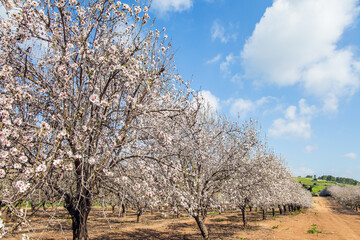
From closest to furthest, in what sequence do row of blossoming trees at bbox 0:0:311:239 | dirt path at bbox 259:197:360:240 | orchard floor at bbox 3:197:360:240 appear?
row of blossoming trees at bbox 0:0:311:239
orchard floor at bbox 3:197:360:240
dirt path at bbox 259:197:360:240

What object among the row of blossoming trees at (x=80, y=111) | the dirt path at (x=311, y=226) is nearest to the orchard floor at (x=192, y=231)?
the dirt path at (x=311, y=226)

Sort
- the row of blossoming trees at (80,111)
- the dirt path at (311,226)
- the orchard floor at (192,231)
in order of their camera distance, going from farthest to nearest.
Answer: the dirt path at (311,226)
the orchard floor at (192,231)
the row of blossoming trees at (80,111)

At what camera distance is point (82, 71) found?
6.23m

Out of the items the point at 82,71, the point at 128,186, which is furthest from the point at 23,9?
the point at 128,186

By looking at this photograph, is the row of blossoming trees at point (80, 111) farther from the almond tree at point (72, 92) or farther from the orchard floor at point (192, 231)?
the orchard floor at point (192, 231)

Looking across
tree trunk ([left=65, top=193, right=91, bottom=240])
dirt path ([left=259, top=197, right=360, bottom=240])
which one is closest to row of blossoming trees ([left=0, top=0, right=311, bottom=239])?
tree trunk ([left=65, top=193, right=91, bottom=240])

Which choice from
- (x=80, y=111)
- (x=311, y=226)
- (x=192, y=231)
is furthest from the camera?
(x=311, y=226)

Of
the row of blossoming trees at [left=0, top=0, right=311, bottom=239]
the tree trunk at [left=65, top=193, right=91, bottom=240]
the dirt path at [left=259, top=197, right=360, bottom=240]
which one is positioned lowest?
the dirt path at [left=259, top=197, right=360, bottom=240]

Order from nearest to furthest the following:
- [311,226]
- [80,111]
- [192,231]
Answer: [80,111]
[192,231]
[311,226]

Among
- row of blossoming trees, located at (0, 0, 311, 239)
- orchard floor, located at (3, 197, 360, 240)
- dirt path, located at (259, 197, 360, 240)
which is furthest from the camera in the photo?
dirt path, located at (259, 197, 360, 240)

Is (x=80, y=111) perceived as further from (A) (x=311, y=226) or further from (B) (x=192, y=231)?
(A) (x=311, y=226)

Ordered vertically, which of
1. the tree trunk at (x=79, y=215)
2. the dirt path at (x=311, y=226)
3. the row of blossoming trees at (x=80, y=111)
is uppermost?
the row of blossoming trees at (x=80, y=111)

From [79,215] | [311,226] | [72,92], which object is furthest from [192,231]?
[72,92]

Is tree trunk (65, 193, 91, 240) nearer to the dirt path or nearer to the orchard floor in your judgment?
the orchard floor
